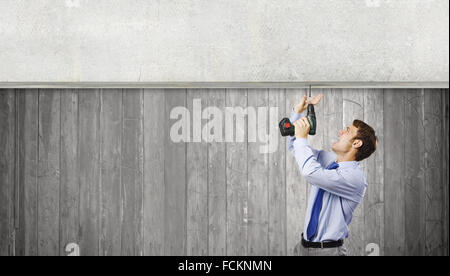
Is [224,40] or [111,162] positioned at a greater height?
[224,40]

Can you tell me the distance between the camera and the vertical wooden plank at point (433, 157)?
2215 millimetres

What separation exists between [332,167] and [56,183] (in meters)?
1.73

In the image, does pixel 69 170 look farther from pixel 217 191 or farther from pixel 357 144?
pixel 357 144

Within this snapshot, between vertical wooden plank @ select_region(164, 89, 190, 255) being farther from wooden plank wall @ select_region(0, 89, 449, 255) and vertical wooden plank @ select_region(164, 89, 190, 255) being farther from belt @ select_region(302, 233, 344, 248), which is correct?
belt @ select_region(302, 233, 344, 248)

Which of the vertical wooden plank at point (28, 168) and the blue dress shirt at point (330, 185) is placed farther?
the vertical wooden plank at point (28, 168)

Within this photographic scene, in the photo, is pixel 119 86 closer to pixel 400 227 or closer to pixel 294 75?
pixel 294 75

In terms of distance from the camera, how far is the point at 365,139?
2207 millimetres

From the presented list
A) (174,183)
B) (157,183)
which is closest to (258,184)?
(174,183)

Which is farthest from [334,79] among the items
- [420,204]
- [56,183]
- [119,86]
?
[56,183]

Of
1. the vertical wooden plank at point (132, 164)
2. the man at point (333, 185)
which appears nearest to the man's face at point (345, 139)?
the man at point (333, 185)

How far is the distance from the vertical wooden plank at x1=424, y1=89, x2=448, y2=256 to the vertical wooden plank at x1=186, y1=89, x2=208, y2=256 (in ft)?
4.51

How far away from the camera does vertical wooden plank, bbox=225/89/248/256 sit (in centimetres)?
226

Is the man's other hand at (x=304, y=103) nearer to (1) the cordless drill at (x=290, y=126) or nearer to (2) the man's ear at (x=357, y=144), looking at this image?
(1) the cordless drill at (x=290, y=126)

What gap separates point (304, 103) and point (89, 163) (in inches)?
55.3
